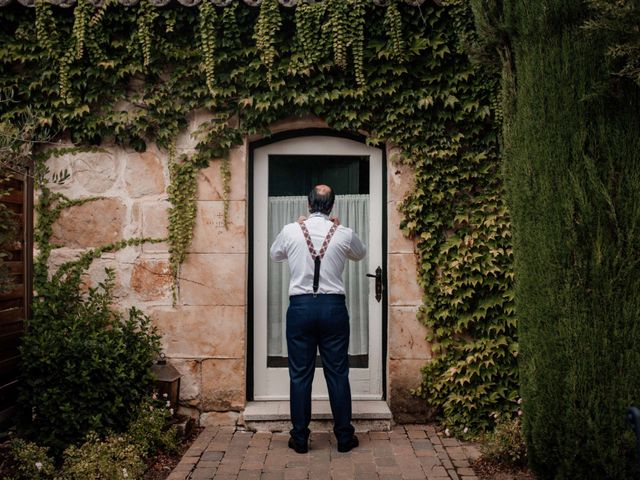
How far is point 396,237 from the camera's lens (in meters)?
5.32

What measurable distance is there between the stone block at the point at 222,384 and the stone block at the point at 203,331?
79 mm

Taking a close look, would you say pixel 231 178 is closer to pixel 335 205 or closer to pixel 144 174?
pixel 144 174

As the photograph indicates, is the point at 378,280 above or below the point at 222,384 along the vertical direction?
above

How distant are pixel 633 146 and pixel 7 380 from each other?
452 cm

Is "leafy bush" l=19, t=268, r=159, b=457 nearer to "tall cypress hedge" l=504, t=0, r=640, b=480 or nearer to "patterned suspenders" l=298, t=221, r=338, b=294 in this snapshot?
"patterned suspenders" l=298, t=221, r=338, b=294

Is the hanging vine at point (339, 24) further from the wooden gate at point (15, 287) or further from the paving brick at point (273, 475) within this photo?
the paving brick at point (273, 475)

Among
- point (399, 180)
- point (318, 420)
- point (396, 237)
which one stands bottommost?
point (318, 420)

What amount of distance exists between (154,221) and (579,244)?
353cm

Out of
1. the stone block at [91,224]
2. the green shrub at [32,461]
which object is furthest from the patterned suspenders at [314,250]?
the green shrub at [32,461]

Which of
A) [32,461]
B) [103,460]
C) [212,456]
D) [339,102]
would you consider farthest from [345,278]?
[32,461]

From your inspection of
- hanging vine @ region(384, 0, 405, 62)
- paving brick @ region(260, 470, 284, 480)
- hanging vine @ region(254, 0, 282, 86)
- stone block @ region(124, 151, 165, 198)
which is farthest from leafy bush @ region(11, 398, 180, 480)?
hanging vine @ region(384, 0, 405, 62)

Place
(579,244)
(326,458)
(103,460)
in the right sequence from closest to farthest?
(579,244) < (103,460) < (326,458)

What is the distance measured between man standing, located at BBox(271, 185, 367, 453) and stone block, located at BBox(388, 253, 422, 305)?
88 cm

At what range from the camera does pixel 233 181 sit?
17.5 feet
